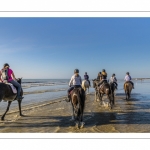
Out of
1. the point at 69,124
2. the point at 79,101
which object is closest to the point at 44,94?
the point at 69,124

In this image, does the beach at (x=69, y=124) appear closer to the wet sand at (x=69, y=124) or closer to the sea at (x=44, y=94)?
the wet sand at (x=69, y=124)

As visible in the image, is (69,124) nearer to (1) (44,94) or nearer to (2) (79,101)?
(2) (79,101)

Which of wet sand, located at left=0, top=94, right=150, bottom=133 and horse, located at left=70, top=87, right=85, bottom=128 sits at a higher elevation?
horse, located at left=70, top=87, right=85, bottom=128

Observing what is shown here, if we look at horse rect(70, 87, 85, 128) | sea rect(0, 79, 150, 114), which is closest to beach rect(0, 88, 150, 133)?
horse rect(70, 87, 85, 128)

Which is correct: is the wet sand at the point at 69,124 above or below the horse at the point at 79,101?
below

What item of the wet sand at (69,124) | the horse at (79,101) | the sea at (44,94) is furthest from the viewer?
the sea at (44,94)

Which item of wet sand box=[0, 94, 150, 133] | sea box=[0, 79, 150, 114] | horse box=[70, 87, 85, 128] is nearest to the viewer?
wet sand box=[0, 94, 150, 133]

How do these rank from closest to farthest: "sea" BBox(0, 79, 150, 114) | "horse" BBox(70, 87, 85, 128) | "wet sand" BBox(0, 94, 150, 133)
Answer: "wet sand" BBox(0, 94, 150, 133) → "horse" BBox(70, 87, 85, 128) → "sea" BBox(0, 79, 150, 114)

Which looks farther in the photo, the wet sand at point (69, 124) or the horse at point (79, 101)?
the horse at point (79, 101)

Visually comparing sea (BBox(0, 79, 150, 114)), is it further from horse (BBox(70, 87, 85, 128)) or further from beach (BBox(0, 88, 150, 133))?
horse (BBox(70, 87, 85, 128))

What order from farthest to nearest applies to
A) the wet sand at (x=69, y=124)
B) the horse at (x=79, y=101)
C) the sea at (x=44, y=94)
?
the sea at (x=44, y=94) < the horse at (x=79, y=101) < the wet sand at (x=69, y=124)

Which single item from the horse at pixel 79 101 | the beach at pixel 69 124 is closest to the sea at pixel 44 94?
the beach at pixel 69 124

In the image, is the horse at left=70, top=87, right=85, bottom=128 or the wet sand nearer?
the wet sand
